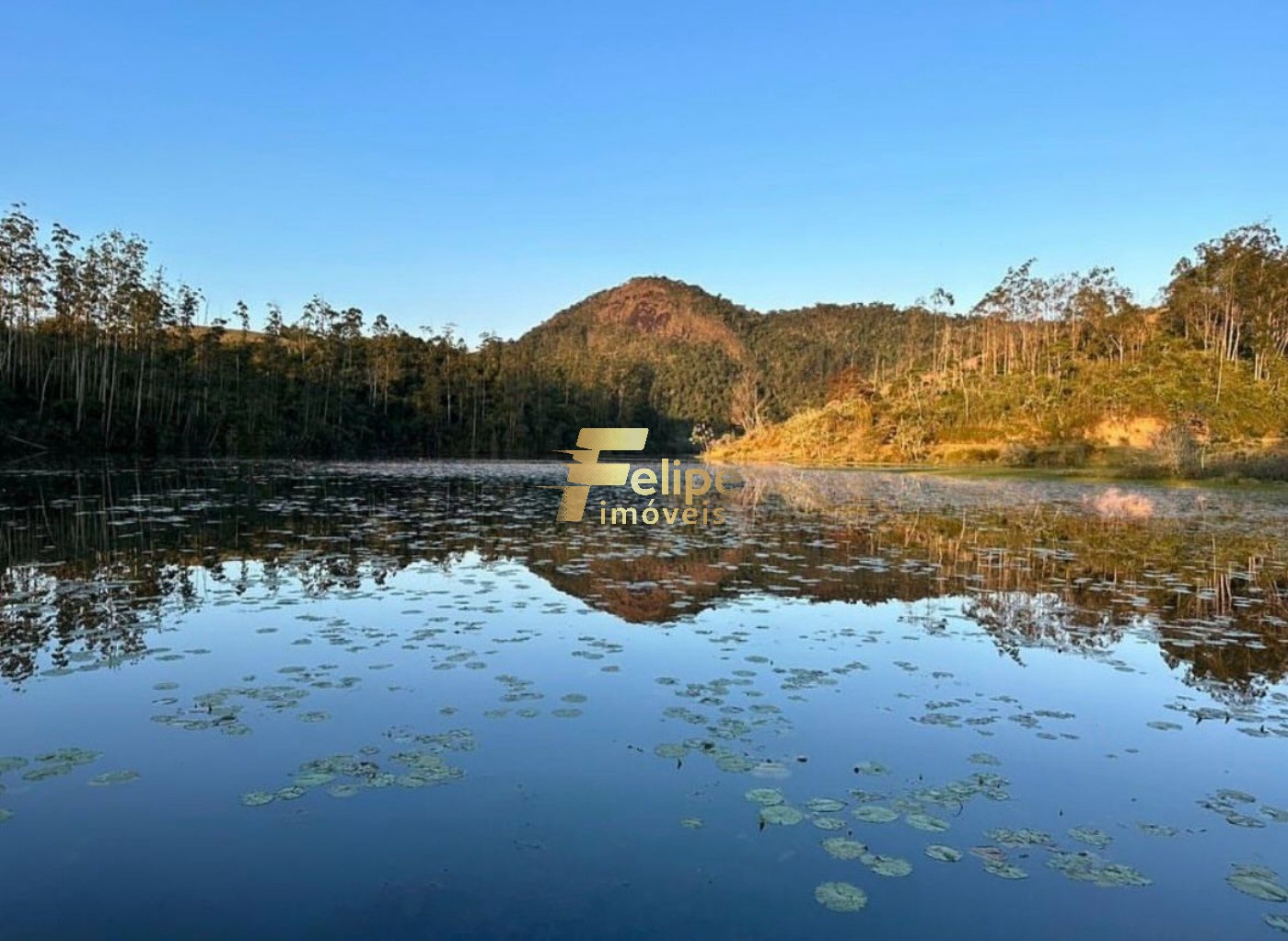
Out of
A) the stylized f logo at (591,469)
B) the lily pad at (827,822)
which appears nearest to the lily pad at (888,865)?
the lily pad at (827,822)

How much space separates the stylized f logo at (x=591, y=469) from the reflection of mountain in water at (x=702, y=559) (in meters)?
1.16

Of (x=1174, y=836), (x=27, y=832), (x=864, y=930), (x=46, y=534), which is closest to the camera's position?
(x=864, y=930)

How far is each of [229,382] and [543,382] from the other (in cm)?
4065

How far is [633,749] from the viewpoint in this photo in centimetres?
527

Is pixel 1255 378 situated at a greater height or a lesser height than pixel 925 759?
greater

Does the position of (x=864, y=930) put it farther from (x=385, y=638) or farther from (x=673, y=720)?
(x=385, y=638)

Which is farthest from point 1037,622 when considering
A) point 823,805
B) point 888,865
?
point 888,865

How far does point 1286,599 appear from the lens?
10.5 metres

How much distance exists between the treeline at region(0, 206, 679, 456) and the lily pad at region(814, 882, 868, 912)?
2105 inches

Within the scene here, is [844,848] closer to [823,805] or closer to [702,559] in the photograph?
[823,805]

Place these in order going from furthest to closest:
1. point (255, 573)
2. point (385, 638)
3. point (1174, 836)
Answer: point (255, 573)
point (385, 638)
point (1174, 836)

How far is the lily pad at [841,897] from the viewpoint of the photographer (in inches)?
137

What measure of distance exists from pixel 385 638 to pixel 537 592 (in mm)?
2883

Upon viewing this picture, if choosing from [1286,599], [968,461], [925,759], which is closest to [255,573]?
[925,759]
